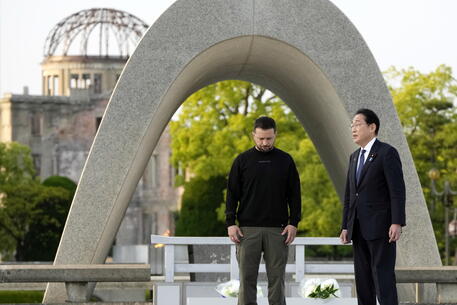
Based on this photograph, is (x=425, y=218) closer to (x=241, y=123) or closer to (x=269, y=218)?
(x=269, y=218)

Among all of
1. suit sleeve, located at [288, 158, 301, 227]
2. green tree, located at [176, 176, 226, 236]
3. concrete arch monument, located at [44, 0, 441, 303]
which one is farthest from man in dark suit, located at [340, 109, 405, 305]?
green tree, located at [176, 176, 226, 236]

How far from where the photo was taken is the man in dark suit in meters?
9.53

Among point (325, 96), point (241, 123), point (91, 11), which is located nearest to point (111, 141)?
point (325, 96)

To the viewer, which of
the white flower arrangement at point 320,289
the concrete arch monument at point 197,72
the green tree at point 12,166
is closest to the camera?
the white flower arrangement at point 320,289

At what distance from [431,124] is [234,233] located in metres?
27.8

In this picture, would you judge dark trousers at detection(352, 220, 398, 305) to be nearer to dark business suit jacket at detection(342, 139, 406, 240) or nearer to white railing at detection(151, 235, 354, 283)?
dark business suit jacket at detection(342, 139, 406, 240)

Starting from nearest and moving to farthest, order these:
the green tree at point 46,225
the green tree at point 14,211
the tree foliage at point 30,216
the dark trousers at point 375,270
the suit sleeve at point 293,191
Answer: the dark trousers at point 375,270 → the suit sleeve at point 293,191 → the green tree at point 46,225 → the tree foliage at point 30,216 → the green tree at point 14,211

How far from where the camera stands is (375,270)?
9539 millimetres

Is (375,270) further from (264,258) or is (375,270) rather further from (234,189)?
(234,189)

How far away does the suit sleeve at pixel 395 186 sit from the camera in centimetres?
944

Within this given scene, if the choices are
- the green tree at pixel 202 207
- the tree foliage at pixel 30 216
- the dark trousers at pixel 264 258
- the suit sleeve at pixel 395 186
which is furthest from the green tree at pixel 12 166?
the suit sleeve at pixel 395 186

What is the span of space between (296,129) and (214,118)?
109 inches

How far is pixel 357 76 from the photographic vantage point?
1472 centimetres

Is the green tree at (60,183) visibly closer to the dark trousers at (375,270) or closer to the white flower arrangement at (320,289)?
the white flower arrangement at (320,289)
